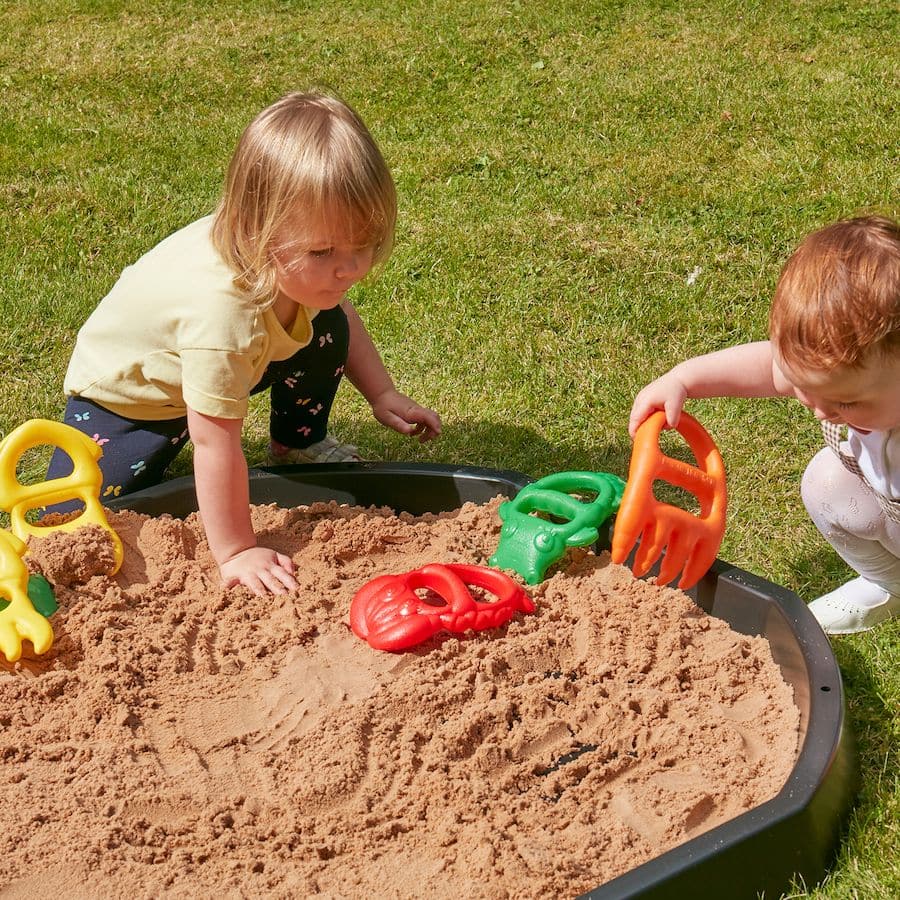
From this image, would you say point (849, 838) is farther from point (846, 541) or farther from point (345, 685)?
point (345, 685)

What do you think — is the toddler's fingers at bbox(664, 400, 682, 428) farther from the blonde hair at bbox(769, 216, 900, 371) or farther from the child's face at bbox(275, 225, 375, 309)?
the child's face at bbox(275, 225, 375, 309)

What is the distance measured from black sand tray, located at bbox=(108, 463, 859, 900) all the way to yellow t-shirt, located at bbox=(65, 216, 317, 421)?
228mm

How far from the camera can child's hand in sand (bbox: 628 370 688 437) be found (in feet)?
6.61

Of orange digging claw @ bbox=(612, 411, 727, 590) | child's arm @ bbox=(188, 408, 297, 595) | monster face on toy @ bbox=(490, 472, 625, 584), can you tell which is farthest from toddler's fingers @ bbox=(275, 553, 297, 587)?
orange digging claw @ bbox=(612, 411, 727, 590)

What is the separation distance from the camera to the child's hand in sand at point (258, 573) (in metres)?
2.11

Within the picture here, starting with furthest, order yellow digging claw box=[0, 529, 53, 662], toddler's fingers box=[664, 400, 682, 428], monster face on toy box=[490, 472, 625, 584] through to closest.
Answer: monster face on toy box=[490, 472, 625, 584] < toddler's fingers box=[664, 400, 682, 428] < yellow digging claw box=[0, 529, 53, 662]

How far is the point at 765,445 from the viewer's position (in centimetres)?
272

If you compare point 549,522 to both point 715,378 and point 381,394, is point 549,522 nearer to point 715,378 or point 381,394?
point 715,378

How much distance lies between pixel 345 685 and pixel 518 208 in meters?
2.34

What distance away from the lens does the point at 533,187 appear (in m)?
3.99

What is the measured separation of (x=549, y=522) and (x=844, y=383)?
684mm

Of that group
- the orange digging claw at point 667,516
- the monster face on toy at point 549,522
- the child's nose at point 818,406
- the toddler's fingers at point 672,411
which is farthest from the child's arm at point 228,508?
the child's nose at point 818,406

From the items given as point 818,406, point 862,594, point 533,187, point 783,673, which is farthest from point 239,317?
point 533,187

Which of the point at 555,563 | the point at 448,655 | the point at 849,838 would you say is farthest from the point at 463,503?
the point at 849,838
